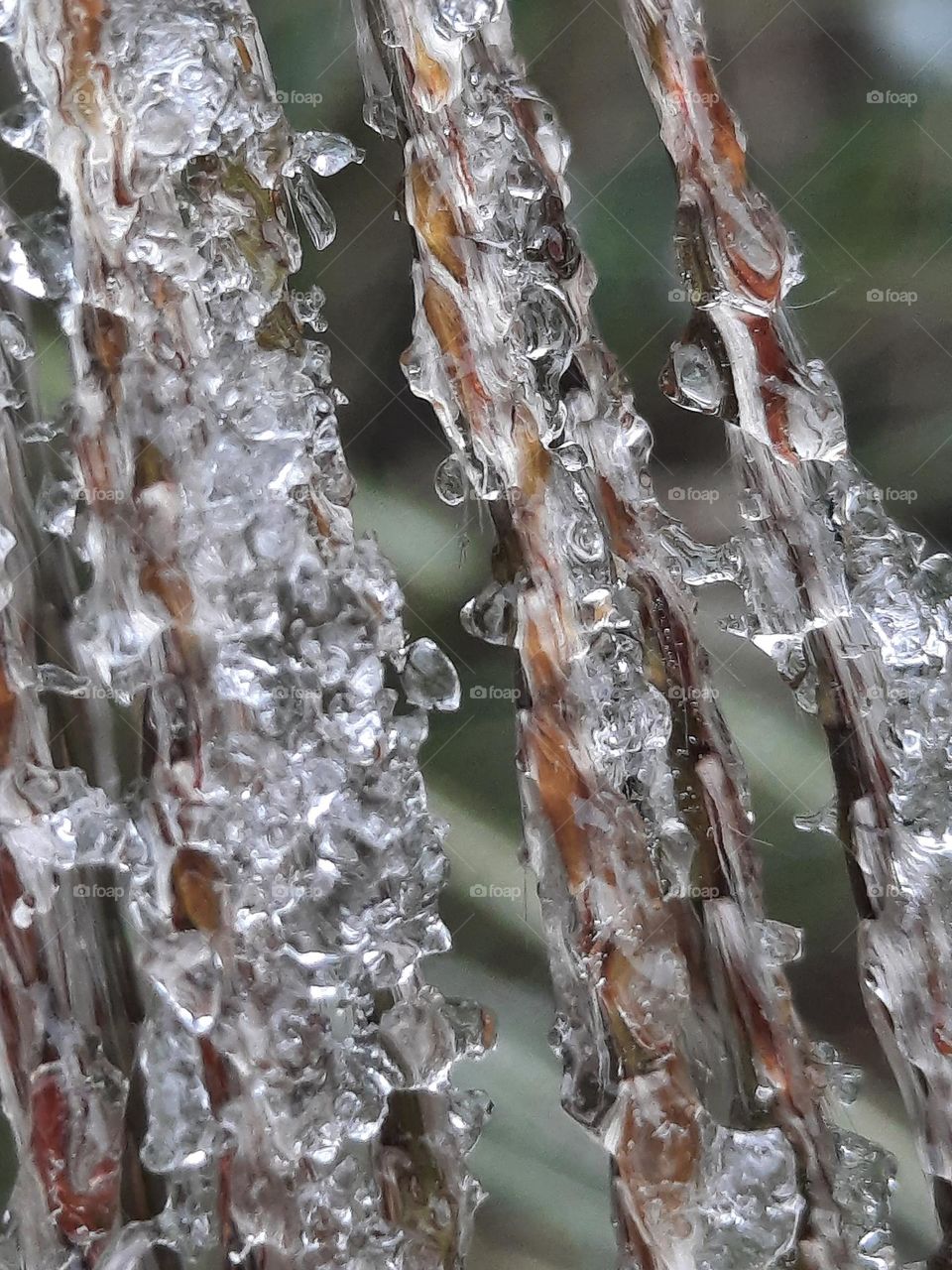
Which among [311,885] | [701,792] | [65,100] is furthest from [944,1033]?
[65,100]

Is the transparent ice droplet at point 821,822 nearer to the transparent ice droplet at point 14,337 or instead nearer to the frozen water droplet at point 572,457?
the frozen water droplet at point 572,457

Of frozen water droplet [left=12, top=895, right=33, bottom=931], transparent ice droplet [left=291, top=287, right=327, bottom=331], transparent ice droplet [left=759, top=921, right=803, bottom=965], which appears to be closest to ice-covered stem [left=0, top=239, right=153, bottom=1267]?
frozen water droplet [left=12, top=895, right=33, bottom=931]

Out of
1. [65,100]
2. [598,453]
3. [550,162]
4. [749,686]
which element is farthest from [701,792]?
[65,100]

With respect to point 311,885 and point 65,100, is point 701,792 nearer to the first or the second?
point 311,885

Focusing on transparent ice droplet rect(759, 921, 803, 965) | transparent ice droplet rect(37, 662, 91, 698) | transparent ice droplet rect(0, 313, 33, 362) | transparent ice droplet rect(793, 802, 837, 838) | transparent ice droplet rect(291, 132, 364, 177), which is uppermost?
transparent ice droplet rect(291, 132, 364, 177)

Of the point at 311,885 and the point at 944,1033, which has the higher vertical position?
the point at 311,885

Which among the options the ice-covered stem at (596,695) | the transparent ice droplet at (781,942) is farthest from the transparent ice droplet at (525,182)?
the transparent ice droplet at (781,942)

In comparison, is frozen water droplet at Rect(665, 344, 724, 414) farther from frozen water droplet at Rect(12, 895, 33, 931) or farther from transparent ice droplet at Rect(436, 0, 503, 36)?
frozen water droplet at Rect(12, 895, 33, 931)

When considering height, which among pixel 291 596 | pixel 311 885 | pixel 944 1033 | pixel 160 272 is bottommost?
pixel 944 1033
